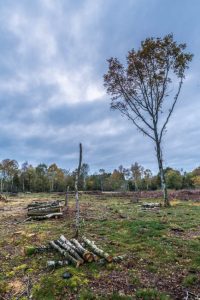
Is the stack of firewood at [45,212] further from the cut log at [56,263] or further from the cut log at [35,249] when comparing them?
the cut log at [56,263]

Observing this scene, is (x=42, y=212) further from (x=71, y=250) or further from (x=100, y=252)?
(x=100, y=252)

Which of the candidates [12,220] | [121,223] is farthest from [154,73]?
[12,220]

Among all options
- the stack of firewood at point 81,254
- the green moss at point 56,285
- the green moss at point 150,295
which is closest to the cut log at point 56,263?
the stack of firewood at point 81,254

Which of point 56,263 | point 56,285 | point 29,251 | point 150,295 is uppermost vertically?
point 29,251

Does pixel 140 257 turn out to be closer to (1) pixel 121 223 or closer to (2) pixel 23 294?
(2) pixel 23 294

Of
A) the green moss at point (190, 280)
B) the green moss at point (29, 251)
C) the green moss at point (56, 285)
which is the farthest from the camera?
the green moss at point (29, 251)

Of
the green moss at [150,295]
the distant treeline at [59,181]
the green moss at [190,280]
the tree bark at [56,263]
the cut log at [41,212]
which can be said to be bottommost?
the green moss at [150,295]

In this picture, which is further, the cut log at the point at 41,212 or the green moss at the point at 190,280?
the cut log at the point at 41,212

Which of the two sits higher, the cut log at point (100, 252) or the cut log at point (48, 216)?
the cut log at point (48, 216)

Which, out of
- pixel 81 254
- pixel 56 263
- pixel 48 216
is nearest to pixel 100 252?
pixel 81 254

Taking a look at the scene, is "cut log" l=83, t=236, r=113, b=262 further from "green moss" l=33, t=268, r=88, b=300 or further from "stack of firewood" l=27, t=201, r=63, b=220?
"stack of firewood" l=27, t=201, r=63, b=220

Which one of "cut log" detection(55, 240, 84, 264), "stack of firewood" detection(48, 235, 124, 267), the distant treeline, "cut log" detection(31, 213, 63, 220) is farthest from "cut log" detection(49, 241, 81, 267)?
the distant treeline

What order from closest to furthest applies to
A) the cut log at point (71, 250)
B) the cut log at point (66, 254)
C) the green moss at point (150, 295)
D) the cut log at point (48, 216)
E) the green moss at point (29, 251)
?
1. the green moss at point (150, 295)
2. the cut log at point (66, 254)
3. the cut log at point (71, 250)
4. the green moss at point (29, 251)
5. the cut log at point (48, 216)

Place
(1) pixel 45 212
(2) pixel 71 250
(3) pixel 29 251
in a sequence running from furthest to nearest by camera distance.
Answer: (1) pixel 45 212 < (3) pixel 29 251 < (2) pixel 71 250
